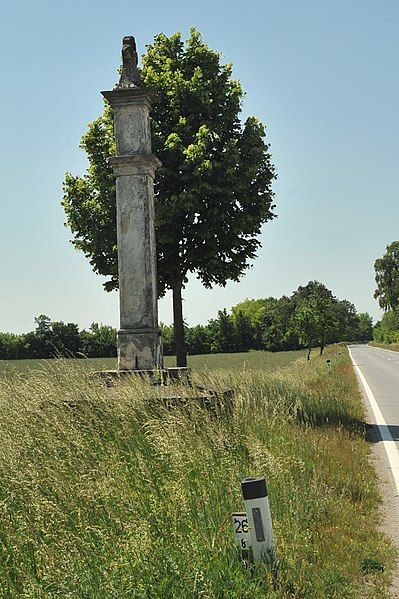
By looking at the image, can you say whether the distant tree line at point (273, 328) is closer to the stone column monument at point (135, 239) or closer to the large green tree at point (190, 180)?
the large green tree at point (190, 180)

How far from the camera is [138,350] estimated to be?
1148 centimetres

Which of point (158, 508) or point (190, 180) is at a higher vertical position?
point (190, 180)

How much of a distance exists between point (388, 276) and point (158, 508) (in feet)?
372

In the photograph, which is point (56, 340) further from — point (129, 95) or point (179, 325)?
point (129, 95)

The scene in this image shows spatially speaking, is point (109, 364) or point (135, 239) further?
point (109, 364)

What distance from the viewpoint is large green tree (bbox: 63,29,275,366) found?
763 inches

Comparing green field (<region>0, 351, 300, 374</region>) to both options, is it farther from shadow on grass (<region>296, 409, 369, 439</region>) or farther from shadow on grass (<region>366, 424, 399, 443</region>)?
shadow on grass (<region>366, 424, 399, 443</region>)

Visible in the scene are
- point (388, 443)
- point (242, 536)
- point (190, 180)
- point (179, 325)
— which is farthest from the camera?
point (179, 325)

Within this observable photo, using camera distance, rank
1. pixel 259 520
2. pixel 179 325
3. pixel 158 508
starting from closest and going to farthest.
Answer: pixel 259 520, pixel 158 508, pixel 179 325

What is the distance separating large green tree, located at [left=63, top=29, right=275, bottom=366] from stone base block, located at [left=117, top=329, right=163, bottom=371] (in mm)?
8086

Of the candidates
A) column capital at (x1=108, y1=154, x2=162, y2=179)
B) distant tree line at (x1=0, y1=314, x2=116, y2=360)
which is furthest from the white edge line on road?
distant tree line at (x1=0, y1=314, x2=116, y2=360)

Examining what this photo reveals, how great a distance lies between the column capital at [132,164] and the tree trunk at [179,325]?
32.0 ft

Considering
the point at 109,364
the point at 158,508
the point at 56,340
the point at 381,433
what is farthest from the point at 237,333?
the point at 158,508

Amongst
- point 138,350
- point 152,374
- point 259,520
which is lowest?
point 259,520
